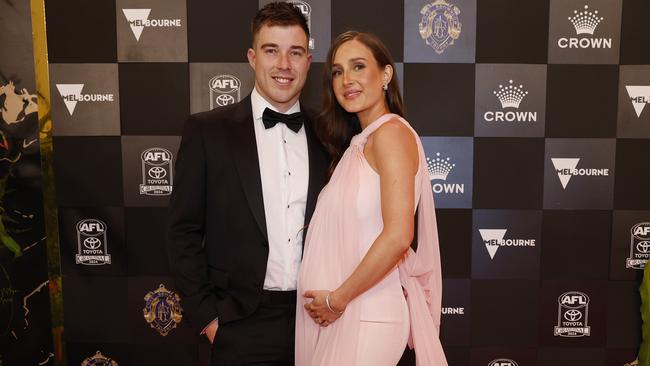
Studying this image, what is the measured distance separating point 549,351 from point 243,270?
2.23 metres

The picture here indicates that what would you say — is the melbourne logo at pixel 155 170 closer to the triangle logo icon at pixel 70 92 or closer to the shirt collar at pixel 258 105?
the triangle logo icon at pixel 70 92

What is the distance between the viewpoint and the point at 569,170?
10.6ft

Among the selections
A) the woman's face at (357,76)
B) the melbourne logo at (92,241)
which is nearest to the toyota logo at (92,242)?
the melbourne logo at (92,241)

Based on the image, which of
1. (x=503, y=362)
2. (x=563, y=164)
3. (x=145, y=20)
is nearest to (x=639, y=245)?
(x=563, y=164)

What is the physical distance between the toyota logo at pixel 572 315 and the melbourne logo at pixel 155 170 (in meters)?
2.57

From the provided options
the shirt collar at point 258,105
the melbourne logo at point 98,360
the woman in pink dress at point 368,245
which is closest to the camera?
the woman in pink dress at point 368,245

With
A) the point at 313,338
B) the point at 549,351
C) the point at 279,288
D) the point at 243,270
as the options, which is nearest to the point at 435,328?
the point at 313,338

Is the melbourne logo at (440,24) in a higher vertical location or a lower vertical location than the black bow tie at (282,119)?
higher

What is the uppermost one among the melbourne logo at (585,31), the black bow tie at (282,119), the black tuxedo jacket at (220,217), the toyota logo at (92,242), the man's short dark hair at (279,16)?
the melbourne logo at (585,31)

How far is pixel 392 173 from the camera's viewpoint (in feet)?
6.30

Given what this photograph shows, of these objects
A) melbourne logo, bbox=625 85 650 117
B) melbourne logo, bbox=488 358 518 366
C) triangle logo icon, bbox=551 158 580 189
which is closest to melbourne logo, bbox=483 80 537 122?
triangle logo icon, bbox=551 158 580 189

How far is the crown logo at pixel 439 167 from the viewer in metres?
3.23

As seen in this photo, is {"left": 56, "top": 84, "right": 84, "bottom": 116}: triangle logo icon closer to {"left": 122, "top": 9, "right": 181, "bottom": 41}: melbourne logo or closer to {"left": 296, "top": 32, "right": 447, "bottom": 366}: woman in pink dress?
{"left": 122, "top": 9, "right": 181, "bottom": 41}: melbourne logo

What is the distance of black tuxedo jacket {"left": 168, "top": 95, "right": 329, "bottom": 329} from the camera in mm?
2092
